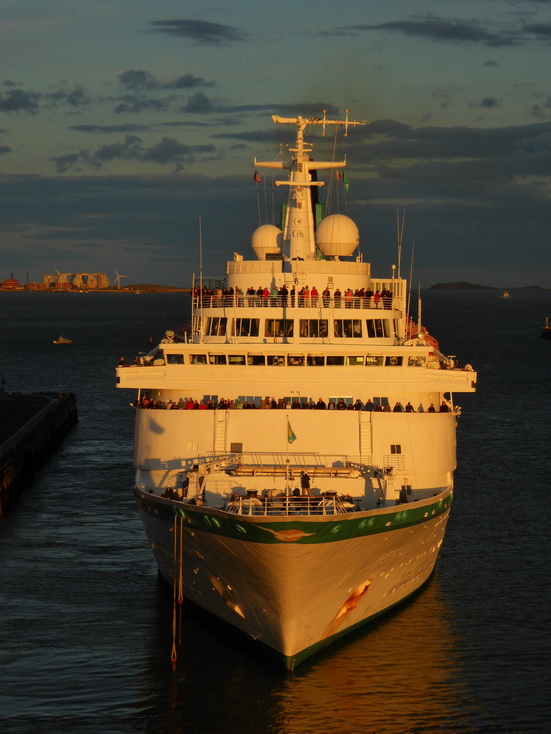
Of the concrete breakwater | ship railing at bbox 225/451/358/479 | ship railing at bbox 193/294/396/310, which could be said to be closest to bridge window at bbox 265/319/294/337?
ship railing at bbox 193/294/396/310

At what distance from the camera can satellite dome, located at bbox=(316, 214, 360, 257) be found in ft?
135

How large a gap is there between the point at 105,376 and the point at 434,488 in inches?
2928

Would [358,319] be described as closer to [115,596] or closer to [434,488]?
[434,488]

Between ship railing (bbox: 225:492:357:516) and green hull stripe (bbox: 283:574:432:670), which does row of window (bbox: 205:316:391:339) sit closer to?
ship railing (bbox: 225:492:357:516)

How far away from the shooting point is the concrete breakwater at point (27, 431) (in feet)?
168

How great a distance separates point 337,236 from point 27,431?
26.9 metres

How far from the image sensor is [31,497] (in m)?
51.0

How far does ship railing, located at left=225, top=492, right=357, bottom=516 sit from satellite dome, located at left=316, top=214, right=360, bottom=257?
13.3 m

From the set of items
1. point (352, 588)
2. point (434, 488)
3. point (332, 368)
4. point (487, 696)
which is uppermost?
point (332, 368)

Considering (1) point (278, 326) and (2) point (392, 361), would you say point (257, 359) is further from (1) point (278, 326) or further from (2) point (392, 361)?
(2) point (392, 361)

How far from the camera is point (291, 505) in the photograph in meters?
29.1

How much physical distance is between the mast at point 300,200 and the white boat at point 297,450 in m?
0.18

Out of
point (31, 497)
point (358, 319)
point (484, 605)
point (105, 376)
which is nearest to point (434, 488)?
point (484, 605)

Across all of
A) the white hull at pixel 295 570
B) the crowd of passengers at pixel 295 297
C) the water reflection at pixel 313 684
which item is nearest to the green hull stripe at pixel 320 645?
the white hull at pixel 295 570
